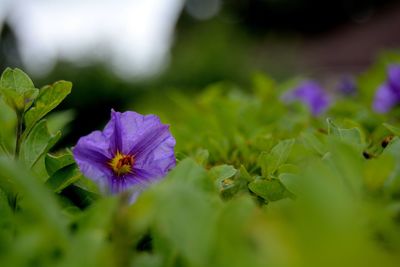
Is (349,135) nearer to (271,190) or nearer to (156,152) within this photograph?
(271,190)

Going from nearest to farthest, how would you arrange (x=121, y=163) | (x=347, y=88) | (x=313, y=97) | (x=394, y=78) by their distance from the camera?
1. (x=121, y=163)
2. (x=394, y=78)
3. (x=313, y=97)
4. (x=347, y=88)

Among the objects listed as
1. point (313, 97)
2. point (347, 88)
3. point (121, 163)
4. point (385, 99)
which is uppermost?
point (121, 163)

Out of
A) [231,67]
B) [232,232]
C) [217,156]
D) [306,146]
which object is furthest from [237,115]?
[231,67]

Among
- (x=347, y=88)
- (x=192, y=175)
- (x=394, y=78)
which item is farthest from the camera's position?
(x=347, y=88)

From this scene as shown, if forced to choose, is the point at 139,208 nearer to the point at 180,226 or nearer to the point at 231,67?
the point at 180,226

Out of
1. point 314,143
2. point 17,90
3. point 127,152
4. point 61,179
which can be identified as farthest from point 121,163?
point 314,143

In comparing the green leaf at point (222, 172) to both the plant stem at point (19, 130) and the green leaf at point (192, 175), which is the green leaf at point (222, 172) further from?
the plant stem at point (19, 130)

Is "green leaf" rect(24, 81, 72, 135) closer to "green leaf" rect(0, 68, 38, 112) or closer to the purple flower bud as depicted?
"green leaf" rect(0, 68, 38, 112)
